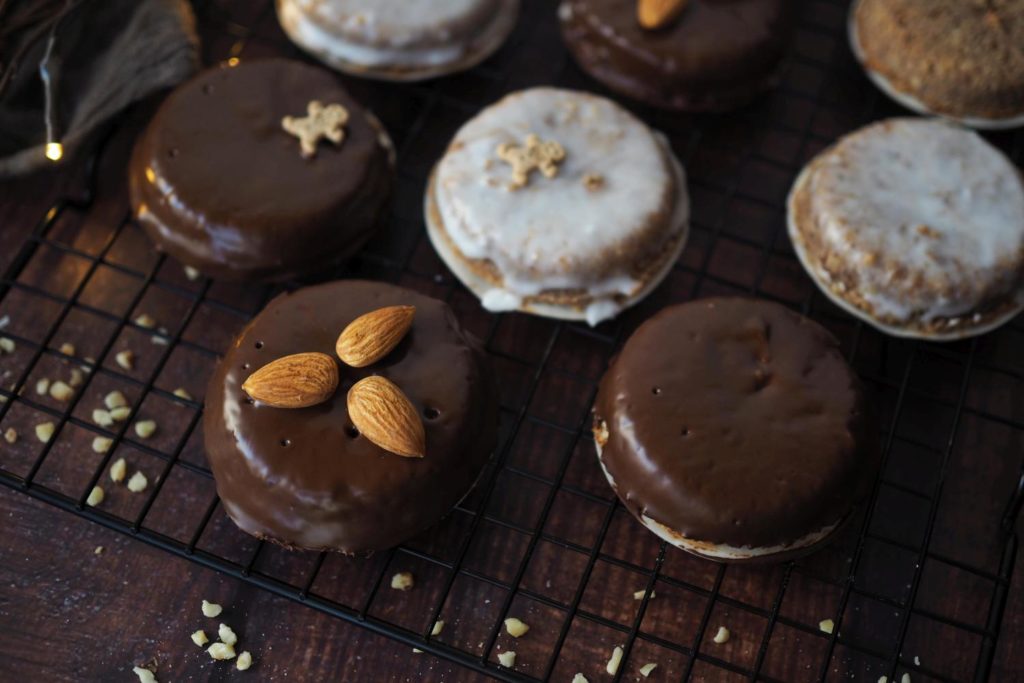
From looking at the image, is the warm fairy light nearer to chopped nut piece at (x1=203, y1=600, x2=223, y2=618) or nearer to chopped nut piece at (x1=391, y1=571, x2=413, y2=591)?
chopped nut piece at (x1=203, y1=600, x2=223, y2=618)

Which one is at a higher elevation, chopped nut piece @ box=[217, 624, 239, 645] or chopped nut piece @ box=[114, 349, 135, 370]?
chopped nut piece @ box=[114, 349, 135, 370]

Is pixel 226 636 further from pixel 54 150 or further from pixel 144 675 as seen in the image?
pixel 54 150

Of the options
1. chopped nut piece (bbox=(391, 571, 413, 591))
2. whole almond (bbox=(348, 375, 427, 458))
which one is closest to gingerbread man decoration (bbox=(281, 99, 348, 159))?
whole almond (bbox=(348, 375, 427, 458))

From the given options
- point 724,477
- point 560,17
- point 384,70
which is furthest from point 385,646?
point 560,17

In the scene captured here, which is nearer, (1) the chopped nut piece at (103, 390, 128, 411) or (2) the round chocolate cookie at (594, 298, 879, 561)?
(2) the round chocolate cookie at (594, 298, 879, 561)

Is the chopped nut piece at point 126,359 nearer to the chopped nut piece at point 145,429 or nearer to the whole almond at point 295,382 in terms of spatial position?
the chopped nut piece at point 145,429

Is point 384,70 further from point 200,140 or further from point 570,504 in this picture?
point 570,504
